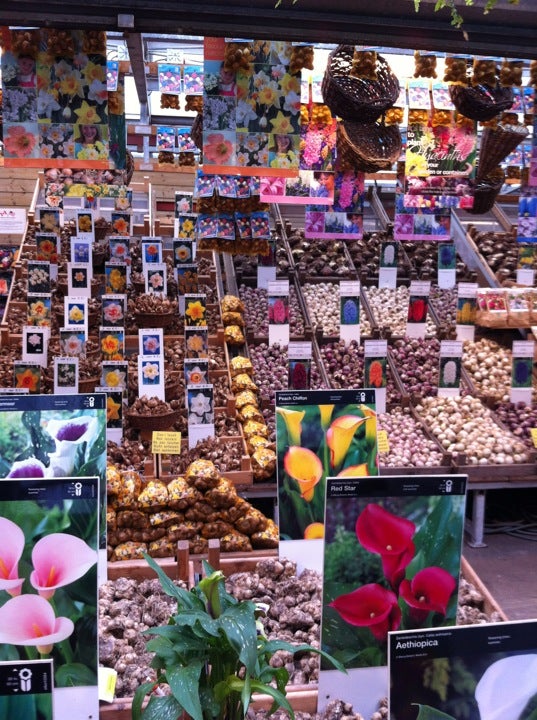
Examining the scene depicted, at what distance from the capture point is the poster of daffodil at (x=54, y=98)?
4.19 metres

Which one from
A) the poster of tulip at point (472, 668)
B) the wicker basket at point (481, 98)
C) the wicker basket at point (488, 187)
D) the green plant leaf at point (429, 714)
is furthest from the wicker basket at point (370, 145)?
the green plant leaf at point (429, 714)

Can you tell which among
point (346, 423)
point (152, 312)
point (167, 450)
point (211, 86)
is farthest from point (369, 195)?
point (346, 423)

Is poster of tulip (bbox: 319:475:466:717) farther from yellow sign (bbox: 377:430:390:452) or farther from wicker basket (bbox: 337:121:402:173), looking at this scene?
wicker basket (bbox: 337:121:402:173)

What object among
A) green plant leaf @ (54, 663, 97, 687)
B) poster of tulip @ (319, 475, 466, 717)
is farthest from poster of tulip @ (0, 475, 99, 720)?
poster of tulip @ (319, 475, 466, 717)

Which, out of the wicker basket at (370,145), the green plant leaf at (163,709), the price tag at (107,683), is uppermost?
the wicker basket at (370,145)

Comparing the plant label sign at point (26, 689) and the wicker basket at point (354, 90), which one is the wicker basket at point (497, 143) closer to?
the wicker basket at point (354, 90)

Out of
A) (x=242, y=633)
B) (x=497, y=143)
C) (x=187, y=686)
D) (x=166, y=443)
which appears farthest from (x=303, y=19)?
(x=187, y=686)

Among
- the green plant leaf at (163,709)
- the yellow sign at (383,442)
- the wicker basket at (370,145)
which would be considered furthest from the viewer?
the wicker basket at (370,145)

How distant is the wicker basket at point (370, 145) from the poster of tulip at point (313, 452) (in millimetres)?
2423

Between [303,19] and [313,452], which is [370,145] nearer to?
[303,19]

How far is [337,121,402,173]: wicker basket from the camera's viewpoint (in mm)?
5016

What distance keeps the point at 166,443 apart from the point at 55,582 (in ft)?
7.49

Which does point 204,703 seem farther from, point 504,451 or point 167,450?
point 504,451

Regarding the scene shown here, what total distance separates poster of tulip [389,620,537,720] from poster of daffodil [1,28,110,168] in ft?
11.4
